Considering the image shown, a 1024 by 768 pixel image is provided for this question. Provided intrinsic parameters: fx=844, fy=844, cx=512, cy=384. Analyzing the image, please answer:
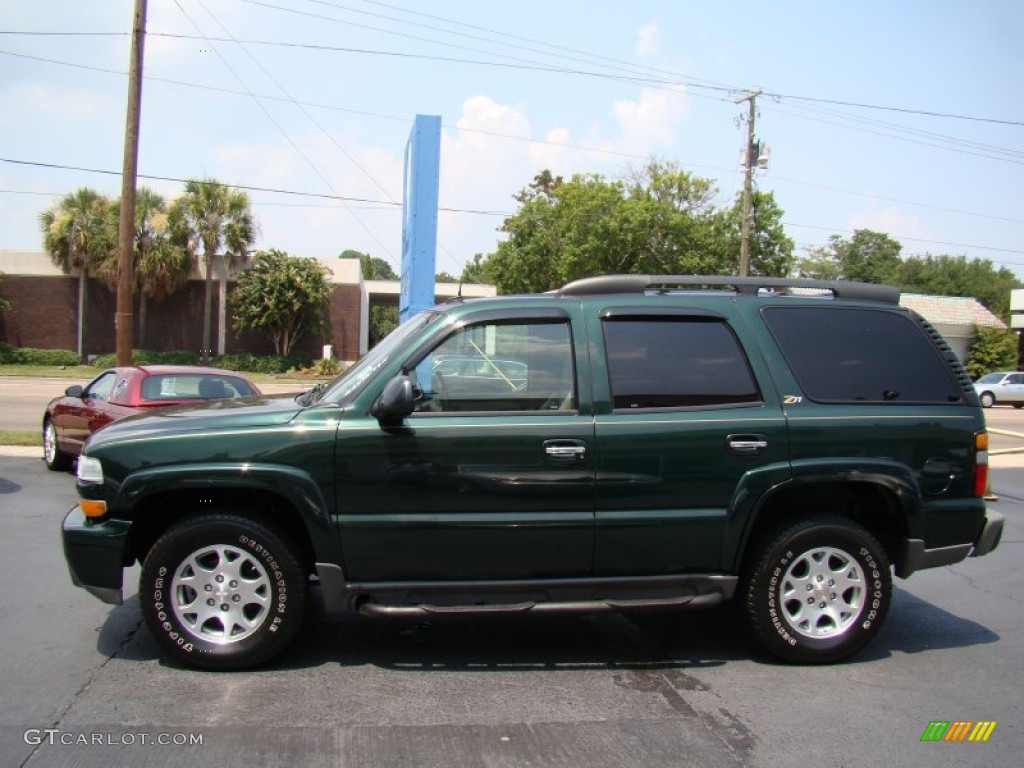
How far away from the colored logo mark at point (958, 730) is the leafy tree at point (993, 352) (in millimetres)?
43426

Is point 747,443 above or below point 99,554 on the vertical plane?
above

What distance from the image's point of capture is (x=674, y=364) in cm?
469

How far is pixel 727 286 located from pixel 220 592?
3336 mm

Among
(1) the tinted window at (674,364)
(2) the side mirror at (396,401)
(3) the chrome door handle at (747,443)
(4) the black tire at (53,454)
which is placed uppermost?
(1) the tinted window at (674,364)

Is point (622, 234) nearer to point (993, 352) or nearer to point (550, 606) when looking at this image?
point (993, 352)

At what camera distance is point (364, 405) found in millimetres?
4402

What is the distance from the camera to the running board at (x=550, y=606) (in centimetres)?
431

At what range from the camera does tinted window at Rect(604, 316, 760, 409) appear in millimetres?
4602

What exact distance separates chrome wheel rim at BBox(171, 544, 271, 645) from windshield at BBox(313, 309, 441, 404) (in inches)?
37.5

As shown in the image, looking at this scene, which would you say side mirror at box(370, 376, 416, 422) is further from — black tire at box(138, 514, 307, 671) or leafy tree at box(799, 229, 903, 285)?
leafy tree at box(799, 229, 903, 285)

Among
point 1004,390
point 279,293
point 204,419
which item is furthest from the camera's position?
point 279,293

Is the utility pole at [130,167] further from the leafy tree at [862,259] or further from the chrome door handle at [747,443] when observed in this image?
the leafy tree at [862,259]

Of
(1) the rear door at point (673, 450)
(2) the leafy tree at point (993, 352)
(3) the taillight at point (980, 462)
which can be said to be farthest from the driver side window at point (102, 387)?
(2) the leafy tree at point (993, 352)

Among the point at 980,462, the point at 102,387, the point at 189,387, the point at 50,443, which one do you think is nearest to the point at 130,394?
the point at 189,387
